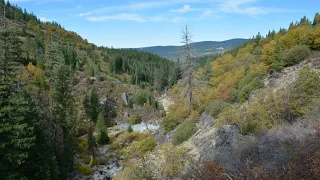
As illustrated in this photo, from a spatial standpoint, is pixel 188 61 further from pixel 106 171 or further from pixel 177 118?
pixel 106 171

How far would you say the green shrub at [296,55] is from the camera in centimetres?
3541

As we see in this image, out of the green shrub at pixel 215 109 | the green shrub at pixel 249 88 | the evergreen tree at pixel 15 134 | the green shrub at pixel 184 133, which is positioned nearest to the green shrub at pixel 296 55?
the green shrub at pixel 249 88

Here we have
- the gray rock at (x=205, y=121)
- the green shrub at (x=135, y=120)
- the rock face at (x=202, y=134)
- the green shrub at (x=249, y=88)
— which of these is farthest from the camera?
the green shrub at (x=135, y=120)

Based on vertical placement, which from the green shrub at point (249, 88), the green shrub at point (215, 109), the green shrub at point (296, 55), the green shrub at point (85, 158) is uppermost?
the green shrub at point (296, 55)

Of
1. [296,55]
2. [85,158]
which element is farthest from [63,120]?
[296,55]

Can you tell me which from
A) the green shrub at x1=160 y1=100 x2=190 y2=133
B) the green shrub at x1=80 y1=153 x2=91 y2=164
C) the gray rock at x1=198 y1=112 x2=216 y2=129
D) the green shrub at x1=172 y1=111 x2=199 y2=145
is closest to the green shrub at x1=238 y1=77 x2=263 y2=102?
the gray rock at x1=198 y1=112 x2=216 y2=129

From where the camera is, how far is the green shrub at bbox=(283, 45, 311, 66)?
35.4m

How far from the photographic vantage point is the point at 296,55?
3562cm

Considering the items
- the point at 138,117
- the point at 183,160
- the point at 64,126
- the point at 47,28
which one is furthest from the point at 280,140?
the point at 47,28

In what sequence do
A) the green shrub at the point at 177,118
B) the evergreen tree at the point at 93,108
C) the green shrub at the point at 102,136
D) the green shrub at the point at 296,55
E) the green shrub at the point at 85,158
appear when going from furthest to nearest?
the evergreen tree at the point at 93,108
the green shrub at the point at 102,136
the green shrub at the point at 85,158
the green shrub at the point at 177,118
the green shrub at the point at 296,55

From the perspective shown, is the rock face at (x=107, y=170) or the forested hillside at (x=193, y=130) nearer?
the forested hillside at (x=193, y=130)

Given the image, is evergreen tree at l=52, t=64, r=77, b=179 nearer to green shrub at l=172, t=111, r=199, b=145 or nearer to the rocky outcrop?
the rocky outcrop

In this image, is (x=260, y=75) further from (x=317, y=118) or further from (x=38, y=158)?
(x=38, y=158)

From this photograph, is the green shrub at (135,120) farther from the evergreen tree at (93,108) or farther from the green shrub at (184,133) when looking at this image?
the green shrub at (184,133)
